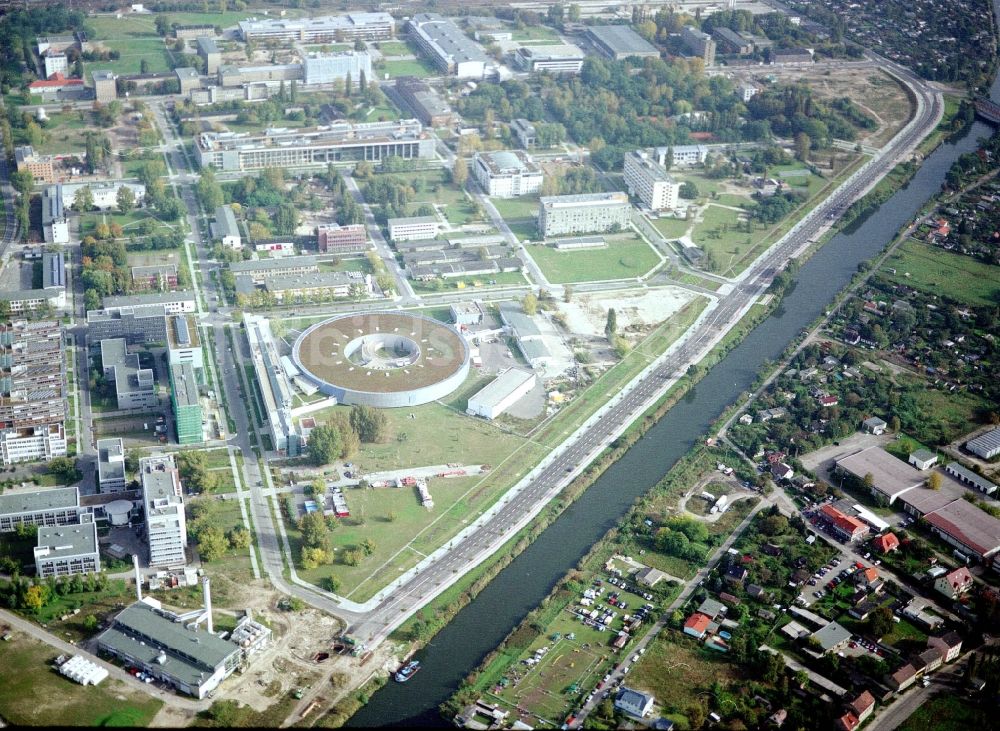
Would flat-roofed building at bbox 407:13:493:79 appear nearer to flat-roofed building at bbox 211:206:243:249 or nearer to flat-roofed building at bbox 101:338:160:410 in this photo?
flat-roofed building at bbox 211:206:243:249

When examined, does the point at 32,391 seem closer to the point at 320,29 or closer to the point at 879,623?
the point at 879,623

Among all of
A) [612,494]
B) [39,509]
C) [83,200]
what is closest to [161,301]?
[83,200]

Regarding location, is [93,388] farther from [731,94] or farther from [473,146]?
[731,94]

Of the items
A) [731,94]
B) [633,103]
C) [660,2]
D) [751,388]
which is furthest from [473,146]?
[660,2]

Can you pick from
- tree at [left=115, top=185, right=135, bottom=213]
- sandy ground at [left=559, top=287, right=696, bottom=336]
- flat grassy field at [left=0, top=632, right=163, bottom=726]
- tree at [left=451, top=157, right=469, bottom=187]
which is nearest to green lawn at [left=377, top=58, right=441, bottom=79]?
tree at [left=451, top=157, right=469, bottom=187]

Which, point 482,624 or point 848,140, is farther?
point 848,140

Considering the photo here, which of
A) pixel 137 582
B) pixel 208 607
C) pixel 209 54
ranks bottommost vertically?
pixel 137 582

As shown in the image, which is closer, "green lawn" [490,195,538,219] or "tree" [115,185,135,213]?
"tree" [115,185,135,213]
